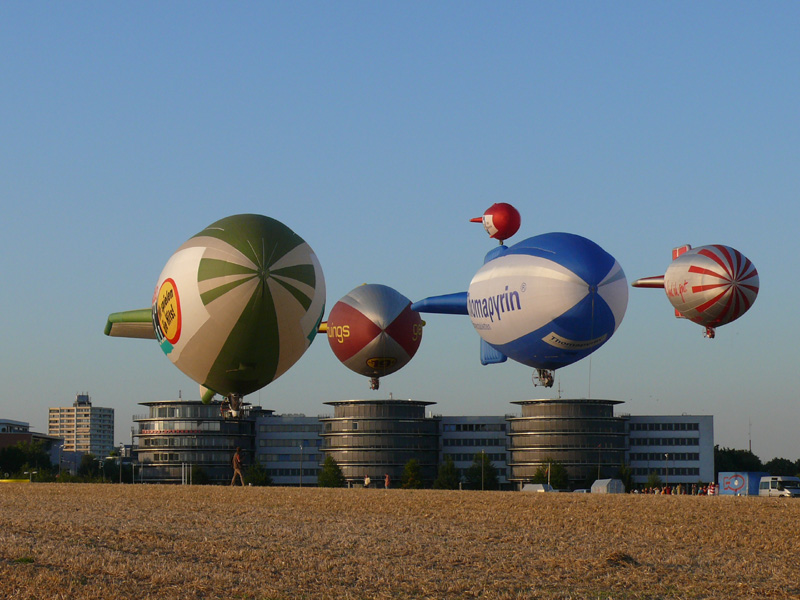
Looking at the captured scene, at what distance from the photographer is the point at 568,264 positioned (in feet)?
118

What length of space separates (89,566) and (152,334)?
12.2 meters

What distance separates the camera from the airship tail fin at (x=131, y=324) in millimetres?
37281

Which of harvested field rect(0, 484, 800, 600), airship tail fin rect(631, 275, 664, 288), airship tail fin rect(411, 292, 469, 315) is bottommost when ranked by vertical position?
harvested field rect(0, 484, 800, 600)

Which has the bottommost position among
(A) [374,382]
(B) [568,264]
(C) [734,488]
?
(C) [734,488]

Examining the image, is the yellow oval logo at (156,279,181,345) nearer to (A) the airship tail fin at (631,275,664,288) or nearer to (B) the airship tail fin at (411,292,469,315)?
(B) the airship tail fin at (411,292,469,315)

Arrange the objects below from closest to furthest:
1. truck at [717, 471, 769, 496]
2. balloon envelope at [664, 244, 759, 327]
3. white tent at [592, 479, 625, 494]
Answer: balloon envelope at [664, 244, 759, 327] < truck at [717, 471, 769, 496] < white tent at [592, 479, 625, 494]

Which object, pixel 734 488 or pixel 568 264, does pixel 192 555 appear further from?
Answer: pixel 734 488

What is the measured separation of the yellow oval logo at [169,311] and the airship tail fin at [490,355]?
16671 mm

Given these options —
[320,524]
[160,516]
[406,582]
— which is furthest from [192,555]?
[160,516]

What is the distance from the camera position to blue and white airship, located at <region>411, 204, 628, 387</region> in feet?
117

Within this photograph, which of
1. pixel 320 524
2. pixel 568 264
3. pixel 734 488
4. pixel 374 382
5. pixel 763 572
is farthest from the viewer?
pixel 734 488

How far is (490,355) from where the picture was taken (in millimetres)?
Result: 44688

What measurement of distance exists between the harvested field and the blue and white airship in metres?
6.66

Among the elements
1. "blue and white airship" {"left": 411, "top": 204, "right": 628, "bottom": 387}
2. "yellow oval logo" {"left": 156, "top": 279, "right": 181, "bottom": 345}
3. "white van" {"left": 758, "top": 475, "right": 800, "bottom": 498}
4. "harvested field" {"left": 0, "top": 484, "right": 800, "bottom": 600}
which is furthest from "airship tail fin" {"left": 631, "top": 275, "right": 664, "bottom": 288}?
"yellow oval logo" {"left": 156, "top": 279, "right": 181, "bottom": 345}
